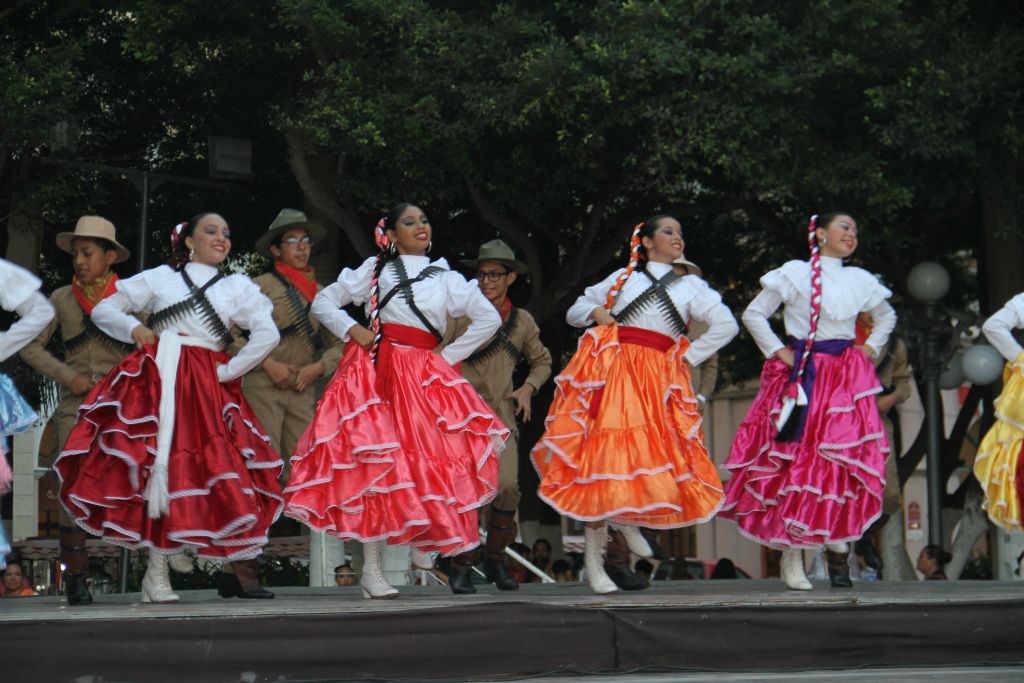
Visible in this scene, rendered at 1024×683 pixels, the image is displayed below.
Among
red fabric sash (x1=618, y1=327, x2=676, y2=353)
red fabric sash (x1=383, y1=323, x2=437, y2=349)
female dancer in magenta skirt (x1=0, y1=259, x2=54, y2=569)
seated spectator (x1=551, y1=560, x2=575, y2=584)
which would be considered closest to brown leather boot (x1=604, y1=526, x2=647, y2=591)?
red fabric sash (x1=618, y1=327, x2=676, y2=353)

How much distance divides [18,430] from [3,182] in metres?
7.34

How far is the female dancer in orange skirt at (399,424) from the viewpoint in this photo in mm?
7281

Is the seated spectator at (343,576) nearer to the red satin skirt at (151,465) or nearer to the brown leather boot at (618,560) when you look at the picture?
the brown leather boot at (618,560)

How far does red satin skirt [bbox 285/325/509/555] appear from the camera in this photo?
7.27 m

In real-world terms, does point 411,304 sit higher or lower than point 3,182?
lower

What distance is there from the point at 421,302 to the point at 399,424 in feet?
2.05

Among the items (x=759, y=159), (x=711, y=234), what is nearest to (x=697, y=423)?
(x=759, y=159)

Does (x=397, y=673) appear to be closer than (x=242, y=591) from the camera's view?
Yes

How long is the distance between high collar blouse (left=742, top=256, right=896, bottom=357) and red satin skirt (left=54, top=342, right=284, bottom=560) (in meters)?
2.80

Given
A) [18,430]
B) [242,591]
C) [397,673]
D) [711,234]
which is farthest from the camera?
[711,234]

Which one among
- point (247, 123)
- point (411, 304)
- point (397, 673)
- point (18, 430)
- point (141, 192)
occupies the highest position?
point (247, 123)

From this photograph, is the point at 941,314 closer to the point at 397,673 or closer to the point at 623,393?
the point at 623,393

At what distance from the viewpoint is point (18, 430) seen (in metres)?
7.26

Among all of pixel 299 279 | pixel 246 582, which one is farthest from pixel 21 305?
pixel 299 279
